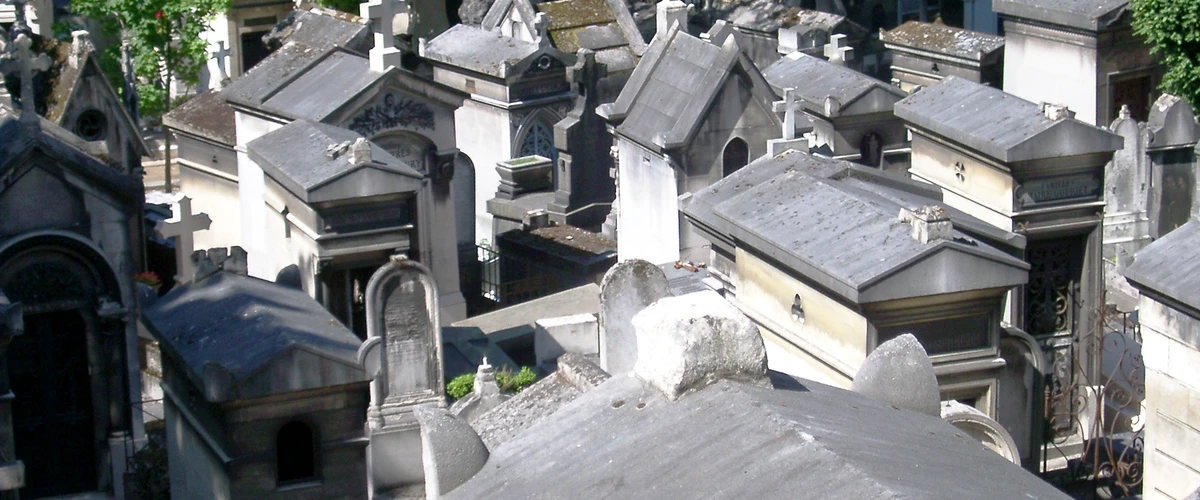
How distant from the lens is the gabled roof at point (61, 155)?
43.0ft

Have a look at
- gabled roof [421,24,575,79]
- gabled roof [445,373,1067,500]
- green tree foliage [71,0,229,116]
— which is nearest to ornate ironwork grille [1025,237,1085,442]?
gabled roof [445,373,1067,500]

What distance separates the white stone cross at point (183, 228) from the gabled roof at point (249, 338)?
15.5 feet

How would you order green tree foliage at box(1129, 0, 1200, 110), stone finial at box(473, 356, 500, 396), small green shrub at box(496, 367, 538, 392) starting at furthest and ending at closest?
green tree foliage at box(1129, 0, 1200, 110) → small green shrub at box(496, 367, 538, 392) → stone finial at box(473, 356, 500, 396)

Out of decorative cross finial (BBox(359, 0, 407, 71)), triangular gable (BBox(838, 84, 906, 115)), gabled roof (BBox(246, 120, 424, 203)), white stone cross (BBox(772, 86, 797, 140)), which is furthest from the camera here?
Answer: decorative cross finial (BBox(359, 0, 407, 71))

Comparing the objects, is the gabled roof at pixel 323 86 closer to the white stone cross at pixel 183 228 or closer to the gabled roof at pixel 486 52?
the white stone cross at pixel 183 228

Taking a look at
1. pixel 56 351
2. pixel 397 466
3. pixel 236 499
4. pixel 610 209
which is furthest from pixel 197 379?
pixel 610 209

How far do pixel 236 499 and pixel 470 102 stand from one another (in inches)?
505

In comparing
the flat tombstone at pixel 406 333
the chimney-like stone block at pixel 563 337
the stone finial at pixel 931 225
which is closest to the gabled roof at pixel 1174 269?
the stone finial at pixel 931 225

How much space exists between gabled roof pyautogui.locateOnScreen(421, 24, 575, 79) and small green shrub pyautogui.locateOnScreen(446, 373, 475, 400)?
919 centimetres

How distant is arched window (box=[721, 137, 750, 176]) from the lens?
1666 centimetres

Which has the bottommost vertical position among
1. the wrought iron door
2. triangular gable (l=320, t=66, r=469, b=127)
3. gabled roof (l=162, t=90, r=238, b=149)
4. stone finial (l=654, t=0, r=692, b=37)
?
the wrought iron door

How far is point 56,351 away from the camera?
1378cm

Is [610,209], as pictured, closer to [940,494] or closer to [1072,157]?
[1072,157]

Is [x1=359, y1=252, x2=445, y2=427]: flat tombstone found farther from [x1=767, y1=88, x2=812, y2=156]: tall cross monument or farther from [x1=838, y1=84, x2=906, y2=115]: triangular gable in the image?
[x1=838, y1=84, x2=906, y2=115]: triangular gable
